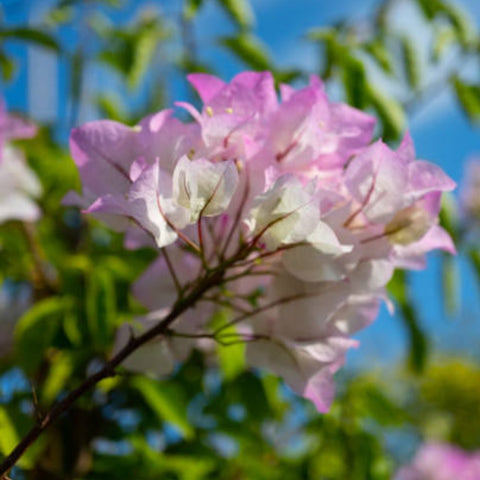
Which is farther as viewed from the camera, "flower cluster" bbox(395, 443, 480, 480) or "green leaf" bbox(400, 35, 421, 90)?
"flower cluster" bbox(395, 443, 480, 480)

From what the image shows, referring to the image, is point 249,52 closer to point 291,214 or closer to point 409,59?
point 409,59

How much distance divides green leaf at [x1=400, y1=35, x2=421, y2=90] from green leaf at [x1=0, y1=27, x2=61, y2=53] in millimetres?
509

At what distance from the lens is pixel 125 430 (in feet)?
3.06

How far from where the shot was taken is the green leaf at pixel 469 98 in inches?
37.0

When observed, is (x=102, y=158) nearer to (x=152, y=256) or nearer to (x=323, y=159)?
(x=323, y=159)

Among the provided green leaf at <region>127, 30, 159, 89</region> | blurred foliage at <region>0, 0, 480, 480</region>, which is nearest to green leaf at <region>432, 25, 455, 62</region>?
blurred foliage at <region>0, 0, 480, 480</region>

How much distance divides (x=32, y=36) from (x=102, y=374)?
23.5 inches

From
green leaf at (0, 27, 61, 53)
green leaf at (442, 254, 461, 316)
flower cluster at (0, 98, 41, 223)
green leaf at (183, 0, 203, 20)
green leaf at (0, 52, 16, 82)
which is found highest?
green leaf at (183, 0, 203, 20)

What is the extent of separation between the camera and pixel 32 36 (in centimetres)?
87

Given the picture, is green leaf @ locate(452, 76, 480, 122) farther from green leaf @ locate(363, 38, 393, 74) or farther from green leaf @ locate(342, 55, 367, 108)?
green leaf @ locate(342, 55, 367, 108)

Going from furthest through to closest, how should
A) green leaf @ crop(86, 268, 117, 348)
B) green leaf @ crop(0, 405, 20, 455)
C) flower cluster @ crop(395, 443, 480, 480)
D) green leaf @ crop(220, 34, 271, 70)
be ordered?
flower cluster @ crop(395, 443, 480, 480)
green leaf @ crop(220, 34, 271, 70)
green leaf @ crop(86, 268, 117, 348)
green leaf @ crop(0, 405, 20, 455)

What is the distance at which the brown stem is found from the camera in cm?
37

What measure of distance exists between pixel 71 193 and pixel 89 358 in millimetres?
360

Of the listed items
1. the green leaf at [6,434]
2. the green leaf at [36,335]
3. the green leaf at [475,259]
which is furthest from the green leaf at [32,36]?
the green leaf at [475,259]
